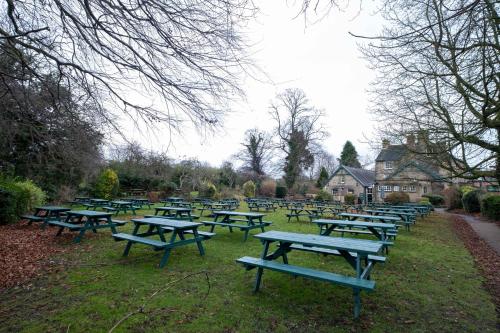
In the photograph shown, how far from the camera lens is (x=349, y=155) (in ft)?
183

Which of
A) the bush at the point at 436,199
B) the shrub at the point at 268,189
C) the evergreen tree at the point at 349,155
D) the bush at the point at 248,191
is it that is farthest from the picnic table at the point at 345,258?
the evergreen tree at the point at 349,155

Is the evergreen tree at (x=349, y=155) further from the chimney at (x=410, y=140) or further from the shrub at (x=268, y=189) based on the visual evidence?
the chimney at (x=410, y=140)

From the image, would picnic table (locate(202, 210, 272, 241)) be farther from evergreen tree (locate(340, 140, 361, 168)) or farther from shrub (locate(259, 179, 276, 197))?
evergreen tree (locate(340, 140, 361, 168))

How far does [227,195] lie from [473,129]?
24056 mm

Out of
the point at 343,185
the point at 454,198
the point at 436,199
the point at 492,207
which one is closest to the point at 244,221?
the point at 492,207

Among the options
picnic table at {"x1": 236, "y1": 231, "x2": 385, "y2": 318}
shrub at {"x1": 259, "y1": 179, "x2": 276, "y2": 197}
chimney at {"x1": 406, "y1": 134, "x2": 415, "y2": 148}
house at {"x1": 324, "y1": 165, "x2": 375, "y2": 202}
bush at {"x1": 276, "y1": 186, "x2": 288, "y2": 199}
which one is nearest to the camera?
picnic table at {"x1": 236, "y1": 231, "x2": 385, "y2": 318}

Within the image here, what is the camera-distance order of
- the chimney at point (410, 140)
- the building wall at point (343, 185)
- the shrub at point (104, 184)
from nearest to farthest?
the chimney at point (410, 140) → the shrub at point (104, 184) → the building wall at point (343, 185)

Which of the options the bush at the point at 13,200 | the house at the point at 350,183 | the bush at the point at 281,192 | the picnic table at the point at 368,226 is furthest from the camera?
the house at the point at 350,183

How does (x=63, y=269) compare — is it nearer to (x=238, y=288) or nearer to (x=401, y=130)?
(x=238, y=288)

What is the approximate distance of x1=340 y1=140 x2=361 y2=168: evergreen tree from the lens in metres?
55.6

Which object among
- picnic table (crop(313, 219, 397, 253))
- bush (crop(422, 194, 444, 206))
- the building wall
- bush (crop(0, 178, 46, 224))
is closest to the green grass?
picnic table (crop(313, 219, 397, 253))

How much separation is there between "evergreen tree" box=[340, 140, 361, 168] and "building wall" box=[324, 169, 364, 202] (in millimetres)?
13136

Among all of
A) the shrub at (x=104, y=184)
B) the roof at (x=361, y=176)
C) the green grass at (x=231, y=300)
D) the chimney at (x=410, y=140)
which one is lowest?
the green grass at (x=231, y=300)

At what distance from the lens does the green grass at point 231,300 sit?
131 inches
